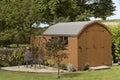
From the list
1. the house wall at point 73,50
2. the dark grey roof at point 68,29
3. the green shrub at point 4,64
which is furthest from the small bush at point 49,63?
the green shrub at point 4,64

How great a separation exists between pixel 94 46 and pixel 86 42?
3.52ft

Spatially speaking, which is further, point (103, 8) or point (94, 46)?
point (103, 8)

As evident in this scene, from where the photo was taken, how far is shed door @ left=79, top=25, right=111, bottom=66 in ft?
83.0

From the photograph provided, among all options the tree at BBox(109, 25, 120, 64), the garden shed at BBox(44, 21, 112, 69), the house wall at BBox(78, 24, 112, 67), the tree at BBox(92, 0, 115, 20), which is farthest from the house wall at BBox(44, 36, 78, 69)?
the tree at BBox(92, 0, 115, 20)

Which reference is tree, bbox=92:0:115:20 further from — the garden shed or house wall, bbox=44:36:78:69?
house wall, bbox=44:36:78:69

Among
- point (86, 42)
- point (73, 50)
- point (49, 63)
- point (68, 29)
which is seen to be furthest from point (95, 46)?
point (49, 63)

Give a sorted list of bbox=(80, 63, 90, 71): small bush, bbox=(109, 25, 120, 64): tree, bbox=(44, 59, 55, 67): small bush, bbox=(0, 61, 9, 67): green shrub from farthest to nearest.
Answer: bbox=(109, 25, 120, 64): tree → bbox=(44, 59, 55, 67): small bush → bbox=(0, 61, 9, 67): green shrub → bbox=(80, 63, 90, 71): small bush

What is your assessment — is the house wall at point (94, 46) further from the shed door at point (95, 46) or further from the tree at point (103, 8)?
the tree at point (103, 8)

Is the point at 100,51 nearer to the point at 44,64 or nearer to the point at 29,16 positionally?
the point at 44,64

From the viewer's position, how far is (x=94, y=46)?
26328mm

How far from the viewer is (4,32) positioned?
1357 inches

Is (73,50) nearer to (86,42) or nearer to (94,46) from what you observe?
(86,42)

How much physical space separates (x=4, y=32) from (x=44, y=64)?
891 cm

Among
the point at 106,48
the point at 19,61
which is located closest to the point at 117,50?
the point at 106,48
